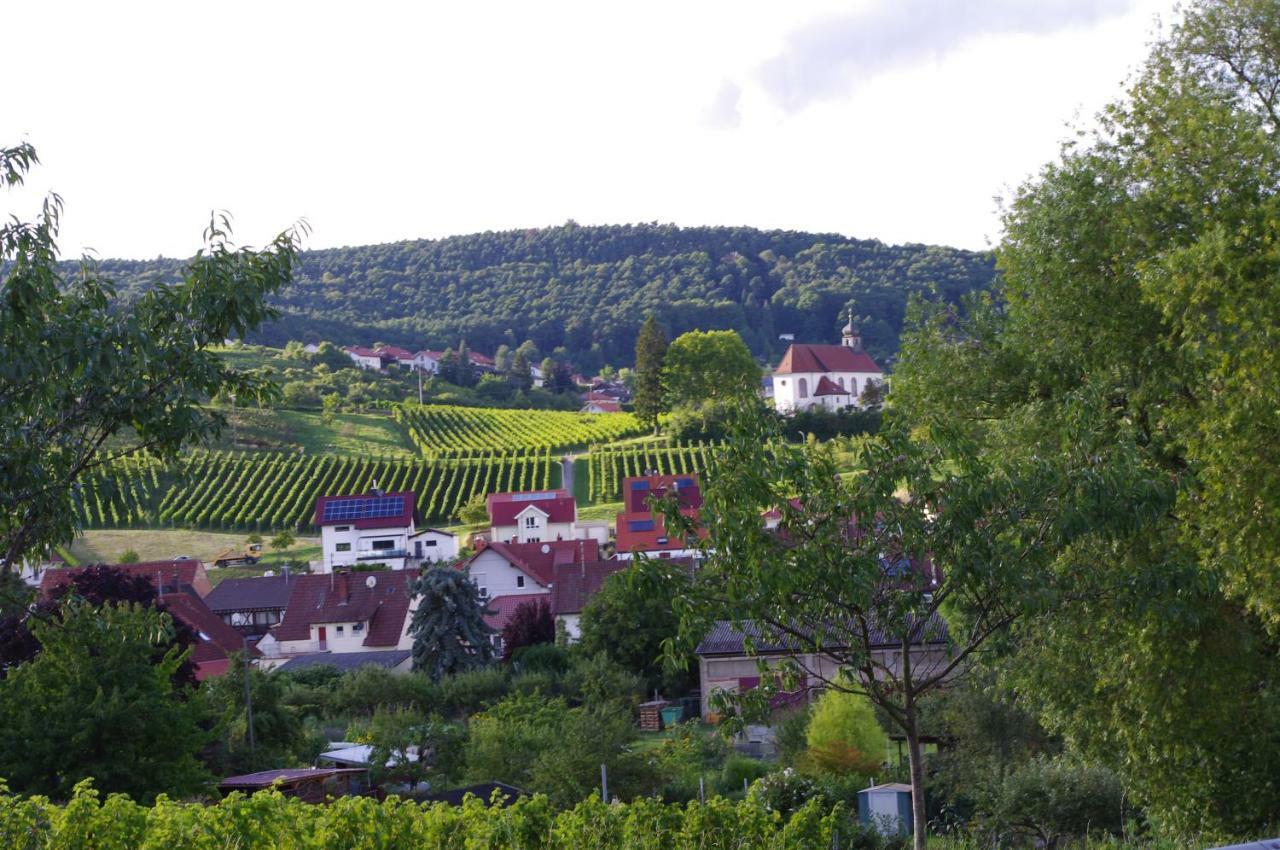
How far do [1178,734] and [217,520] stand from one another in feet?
191

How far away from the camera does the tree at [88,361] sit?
7.06m

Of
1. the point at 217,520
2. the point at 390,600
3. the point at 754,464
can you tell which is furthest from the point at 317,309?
the point at 754,464

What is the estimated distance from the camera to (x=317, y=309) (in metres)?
172

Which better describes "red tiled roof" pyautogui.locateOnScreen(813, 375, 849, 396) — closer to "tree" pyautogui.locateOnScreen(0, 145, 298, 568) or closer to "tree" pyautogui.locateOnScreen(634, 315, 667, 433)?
"tree" pyautogui.locateOnScreen(634, 315, 667, 433)

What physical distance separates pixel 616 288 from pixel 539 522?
Result: 397ft

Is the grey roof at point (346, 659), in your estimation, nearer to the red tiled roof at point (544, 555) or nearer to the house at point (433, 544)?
the red tiled roof at point (544, 555)

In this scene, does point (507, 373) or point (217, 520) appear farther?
point (507, 373)

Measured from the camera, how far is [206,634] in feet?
133

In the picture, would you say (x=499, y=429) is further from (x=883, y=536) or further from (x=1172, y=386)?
(x=883, y=536)

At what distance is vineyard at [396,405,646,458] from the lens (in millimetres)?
83812

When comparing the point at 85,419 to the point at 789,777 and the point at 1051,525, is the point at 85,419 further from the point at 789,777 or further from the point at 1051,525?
the point at 789,777

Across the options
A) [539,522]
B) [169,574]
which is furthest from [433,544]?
[169,574]

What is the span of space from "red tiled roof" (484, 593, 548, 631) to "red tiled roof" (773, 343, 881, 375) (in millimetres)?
57929

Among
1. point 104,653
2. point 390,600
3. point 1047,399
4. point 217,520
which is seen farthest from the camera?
point 217,520
